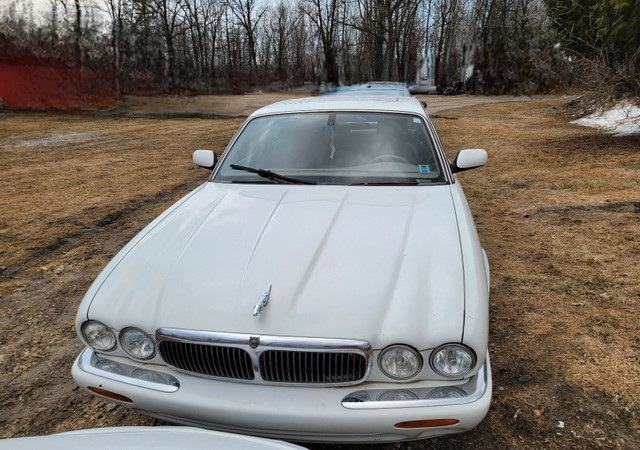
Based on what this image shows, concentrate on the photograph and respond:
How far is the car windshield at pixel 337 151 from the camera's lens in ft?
10.2

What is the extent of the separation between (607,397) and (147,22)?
110 ft

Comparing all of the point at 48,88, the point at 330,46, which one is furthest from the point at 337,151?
the point at 330,46

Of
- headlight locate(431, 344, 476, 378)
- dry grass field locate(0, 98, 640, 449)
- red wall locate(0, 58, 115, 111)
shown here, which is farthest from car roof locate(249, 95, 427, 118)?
red wall locate(0, 58, 115, 111)

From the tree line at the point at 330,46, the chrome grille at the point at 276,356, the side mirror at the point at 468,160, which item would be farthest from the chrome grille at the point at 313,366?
the tree line at the point at 330,46

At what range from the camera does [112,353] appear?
2.08 m

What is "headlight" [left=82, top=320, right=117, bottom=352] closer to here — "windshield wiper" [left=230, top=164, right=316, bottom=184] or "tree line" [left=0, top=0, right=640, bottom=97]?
"windshield wiper" [left=230, top=164, right=316, bottom=184]

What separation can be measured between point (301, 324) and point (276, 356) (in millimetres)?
162

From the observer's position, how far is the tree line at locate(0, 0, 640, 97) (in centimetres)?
2133

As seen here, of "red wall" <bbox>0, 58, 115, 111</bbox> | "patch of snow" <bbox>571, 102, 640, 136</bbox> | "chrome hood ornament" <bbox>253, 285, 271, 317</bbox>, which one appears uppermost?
"red wall" <bbox>0, 58, 115, 111</bbox>

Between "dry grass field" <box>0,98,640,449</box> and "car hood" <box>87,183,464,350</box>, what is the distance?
0.83m

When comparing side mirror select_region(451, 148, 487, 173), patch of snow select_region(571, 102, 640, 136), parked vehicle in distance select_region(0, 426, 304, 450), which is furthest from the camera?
patch of snow select_region(571, 102, 640, 136)

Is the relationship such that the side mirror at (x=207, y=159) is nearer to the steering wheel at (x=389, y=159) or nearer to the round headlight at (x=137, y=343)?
the steering wheel at (x=389, y=159)

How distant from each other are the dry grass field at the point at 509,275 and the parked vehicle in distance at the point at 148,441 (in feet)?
3.47

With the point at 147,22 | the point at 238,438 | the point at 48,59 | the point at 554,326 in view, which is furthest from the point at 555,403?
the point at 147,22
